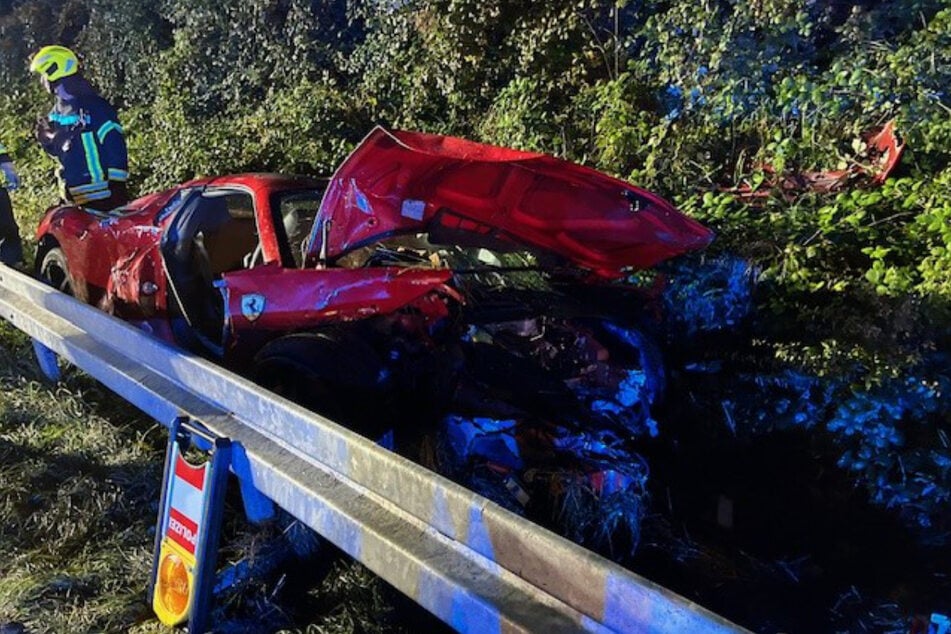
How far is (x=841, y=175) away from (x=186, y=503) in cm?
469

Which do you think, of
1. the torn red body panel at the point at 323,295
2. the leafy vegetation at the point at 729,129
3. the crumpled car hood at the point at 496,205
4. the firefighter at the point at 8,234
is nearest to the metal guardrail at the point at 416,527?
the torn red body panel at the point at 323,295

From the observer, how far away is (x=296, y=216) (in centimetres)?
475

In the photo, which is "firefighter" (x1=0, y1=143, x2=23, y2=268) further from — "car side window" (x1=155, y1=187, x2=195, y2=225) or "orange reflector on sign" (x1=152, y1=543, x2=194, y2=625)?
"orange reflector on sign" (x1=152, y1=543, x2=194, y2=625)

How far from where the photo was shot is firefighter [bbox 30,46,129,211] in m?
6.47

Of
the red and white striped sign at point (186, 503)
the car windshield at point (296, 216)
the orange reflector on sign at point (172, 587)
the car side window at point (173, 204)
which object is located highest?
the car windshield at point (296, 216)

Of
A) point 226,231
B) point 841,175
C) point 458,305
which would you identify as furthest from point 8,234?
point 841,175

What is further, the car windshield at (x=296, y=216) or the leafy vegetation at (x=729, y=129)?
the car windshield at (x=296, y=216)

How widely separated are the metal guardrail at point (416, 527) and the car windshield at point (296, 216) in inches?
40.7

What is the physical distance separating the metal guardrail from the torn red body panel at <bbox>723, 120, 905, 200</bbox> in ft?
13.3

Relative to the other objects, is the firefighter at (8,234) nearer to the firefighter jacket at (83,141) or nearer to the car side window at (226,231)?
the firefighter jacket at (83,141)

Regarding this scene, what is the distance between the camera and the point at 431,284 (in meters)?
3.82

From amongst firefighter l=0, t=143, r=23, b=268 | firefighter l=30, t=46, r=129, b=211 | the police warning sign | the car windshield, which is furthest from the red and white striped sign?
firefighter l=30, t=46, r=129, b=211

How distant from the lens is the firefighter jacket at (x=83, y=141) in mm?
6477

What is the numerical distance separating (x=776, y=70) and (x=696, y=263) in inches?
79.7
